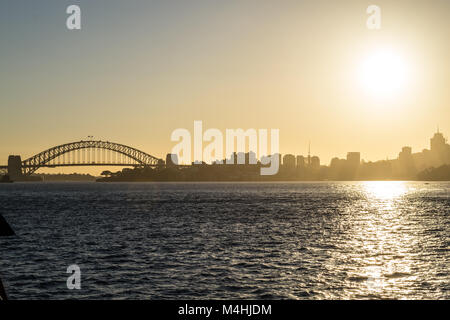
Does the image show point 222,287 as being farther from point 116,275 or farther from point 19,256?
point 19,256

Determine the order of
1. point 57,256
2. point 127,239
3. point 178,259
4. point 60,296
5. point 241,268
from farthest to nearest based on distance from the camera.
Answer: point 127,239 < point 57,256 < point 178,259 < point 241,268 < point 60,296

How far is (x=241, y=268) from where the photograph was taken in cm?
2841

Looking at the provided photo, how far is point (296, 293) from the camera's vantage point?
72.1 ft

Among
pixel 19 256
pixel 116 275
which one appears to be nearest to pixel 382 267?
pixel 116 275

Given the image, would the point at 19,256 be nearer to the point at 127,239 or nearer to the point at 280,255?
the point at 127,239

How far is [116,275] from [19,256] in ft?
34.5
